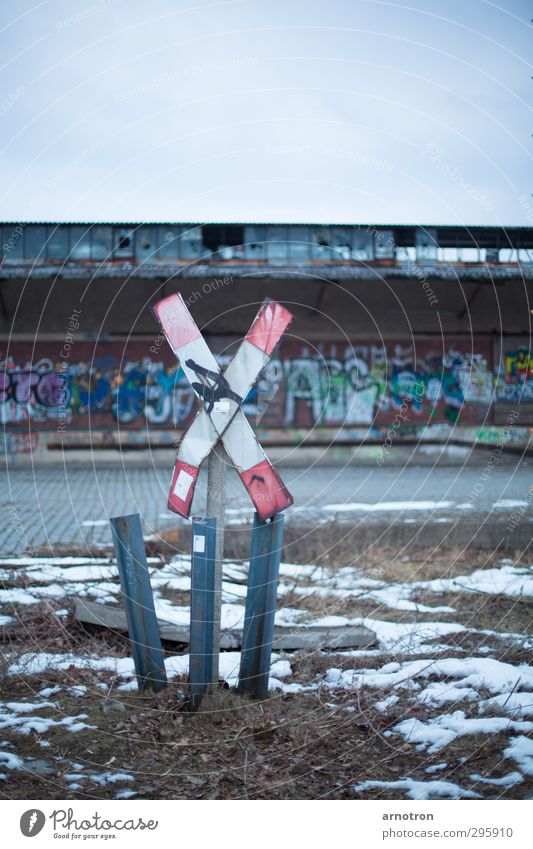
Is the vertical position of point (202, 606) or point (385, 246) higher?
point (385, 246)

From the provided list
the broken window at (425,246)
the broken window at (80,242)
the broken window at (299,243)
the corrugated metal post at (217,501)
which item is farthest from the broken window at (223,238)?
the corrugated metal post at (217,501)

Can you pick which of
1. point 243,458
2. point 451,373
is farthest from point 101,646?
point 451,373

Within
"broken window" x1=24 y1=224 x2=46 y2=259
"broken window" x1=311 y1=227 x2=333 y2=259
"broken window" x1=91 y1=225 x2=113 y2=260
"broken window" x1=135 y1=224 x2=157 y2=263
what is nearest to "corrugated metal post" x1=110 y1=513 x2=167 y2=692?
"broken window" x1=91 y1=225 x2=113 y2=260

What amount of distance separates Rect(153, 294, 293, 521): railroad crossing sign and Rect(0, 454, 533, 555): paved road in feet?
13.1

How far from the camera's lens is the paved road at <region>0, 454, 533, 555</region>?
8227 mm

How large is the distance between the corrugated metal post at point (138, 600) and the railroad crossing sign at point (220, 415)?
0.43 meters

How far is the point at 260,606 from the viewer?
348 cm

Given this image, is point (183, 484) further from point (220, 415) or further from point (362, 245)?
point (362, 245)

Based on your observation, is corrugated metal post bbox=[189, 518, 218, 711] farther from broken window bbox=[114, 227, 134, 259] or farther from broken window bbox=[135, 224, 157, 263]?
broken window bbox=[135, 224, 157, 263]

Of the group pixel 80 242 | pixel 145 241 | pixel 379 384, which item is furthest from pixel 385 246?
pixel 80 242

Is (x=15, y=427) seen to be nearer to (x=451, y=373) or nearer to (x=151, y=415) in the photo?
(x=151, y=415)

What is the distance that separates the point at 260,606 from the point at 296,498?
734 cm

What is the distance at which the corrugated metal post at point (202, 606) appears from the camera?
10.8 feet

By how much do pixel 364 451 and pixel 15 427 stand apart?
7724 millimetres
